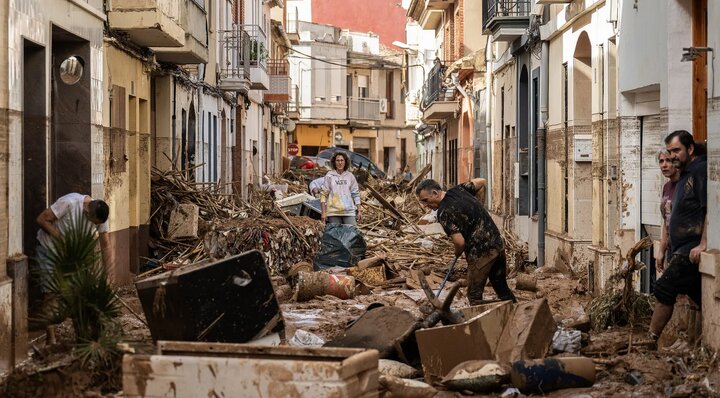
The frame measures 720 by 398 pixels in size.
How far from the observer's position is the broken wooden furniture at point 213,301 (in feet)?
29.9

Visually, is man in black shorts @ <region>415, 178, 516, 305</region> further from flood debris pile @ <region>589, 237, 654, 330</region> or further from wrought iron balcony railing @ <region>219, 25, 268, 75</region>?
wrought iron balcony railing @ <region>219, 25, 268, 75</region>

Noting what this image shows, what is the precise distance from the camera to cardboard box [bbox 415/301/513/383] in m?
10.0

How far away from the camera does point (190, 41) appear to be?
19.7 meters

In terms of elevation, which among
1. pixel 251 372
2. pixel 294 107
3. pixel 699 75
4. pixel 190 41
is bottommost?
pixel 251 372

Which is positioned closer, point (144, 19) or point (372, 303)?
point (372, 303)

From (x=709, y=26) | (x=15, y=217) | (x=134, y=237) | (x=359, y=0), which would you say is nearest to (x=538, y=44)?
(x=134, y=237)

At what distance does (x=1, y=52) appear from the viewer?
1057 cm

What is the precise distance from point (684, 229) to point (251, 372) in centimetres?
485

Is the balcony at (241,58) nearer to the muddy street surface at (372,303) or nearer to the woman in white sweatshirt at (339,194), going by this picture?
the muddy street surface at (372,303)

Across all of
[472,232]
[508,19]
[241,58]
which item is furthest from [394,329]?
[241,58]

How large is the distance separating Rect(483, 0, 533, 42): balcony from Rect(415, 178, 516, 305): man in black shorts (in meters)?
11.0

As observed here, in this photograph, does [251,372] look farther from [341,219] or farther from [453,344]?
[341,219]

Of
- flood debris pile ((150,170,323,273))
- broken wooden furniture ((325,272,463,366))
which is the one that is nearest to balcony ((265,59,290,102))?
flood debris pile ((150,170,323,273))

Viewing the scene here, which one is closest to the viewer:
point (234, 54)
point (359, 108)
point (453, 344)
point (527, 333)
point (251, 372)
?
point (251, 372)
